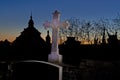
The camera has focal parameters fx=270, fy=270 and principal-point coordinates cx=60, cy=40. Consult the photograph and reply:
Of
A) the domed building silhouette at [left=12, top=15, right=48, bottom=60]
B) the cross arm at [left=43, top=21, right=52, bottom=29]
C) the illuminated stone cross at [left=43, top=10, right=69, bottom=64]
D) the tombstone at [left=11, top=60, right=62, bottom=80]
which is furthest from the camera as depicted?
the domed building silhouette at [left=12, top=15, right=48, bottom=60]

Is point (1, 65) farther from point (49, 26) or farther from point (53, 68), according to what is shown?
point (49, 26)

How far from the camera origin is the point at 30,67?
7.00m

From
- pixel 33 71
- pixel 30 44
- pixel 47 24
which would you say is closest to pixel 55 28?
pixel 47 24

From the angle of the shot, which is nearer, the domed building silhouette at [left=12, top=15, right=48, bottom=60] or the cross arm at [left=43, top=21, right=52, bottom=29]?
the cross arm at [left=43, top=21, right=52, bottom=29]

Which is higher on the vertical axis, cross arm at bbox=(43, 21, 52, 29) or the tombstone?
cross arm at bbox=(43, 21, 52, 29)

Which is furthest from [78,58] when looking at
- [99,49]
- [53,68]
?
[53,68]

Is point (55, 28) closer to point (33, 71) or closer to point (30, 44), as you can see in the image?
point (33, 71)

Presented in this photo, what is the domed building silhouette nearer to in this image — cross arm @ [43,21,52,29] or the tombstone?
cross arm @ [43,21,52,29]

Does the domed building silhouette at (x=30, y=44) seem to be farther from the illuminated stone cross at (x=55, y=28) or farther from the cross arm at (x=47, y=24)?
the cross arm at (x=47, y=24)

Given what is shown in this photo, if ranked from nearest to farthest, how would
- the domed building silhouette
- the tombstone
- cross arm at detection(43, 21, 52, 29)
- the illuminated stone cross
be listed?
the tombstone, the illuminated stone cross, cross arm at detection(43, 21, 52, 29), the domed building silhouette

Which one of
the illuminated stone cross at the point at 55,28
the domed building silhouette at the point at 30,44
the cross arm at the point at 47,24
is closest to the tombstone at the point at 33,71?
the illuminated stone cross at the point at 55,28

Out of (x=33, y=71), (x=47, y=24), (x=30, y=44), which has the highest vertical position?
(x=47, y=24)

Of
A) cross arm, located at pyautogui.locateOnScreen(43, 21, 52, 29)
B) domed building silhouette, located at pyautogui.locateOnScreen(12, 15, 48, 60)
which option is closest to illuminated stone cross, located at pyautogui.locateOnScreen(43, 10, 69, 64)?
cross arm, located at pyautogui.locateOnScreen(43, 21, 52, 29)

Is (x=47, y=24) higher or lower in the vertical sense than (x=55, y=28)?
higher
